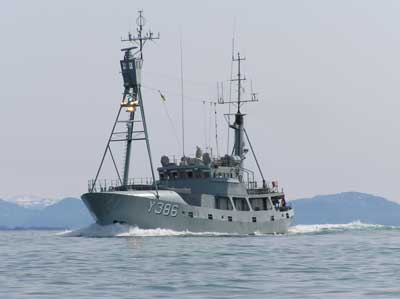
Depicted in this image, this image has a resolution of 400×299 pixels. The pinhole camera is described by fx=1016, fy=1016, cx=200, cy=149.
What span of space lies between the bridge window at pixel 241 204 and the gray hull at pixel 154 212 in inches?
135

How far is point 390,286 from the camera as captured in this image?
155 ft

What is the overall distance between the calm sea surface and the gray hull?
609 cm

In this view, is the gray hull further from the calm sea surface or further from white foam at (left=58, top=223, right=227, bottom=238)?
the calm sea surface

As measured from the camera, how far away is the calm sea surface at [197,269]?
149ft

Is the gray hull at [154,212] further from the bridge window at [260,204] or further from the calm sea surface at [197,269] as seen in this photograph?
the bridge window at [260,204]

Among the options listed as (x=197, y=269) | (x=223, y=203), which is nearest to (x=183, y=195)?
(x=223, y=203)

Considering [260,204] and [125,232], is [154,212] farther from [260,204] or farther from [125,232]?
[260,204]

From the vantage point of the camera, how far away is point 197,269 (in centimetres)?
5581

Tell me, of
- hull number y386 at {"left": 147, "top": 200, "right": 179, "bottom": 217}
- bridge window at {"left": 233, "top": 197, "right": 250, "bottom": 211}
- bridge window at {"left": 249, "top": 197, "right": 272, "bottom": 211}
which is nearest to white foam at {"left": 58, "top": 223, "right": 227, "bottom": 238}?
hull number y386 at {"left": 147, "top": 200, "right": 179, "bottom": 217}

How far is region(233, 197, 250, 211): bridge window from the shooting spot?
104031 mm

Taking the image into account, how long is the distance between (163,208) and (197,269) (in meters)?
36.5

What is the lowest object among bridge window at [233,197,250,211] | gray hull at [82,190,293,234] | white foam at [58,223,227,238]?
white foam at [58,223,227,238]

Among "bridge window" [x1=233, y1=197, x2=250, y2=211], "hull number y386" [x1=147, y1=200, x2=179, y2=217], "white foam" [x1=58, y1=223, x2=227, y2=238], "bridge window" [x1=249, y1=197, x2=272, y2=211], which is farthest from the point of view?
"bridge window" [x1=249, y1=197, x2=272, y2=211]

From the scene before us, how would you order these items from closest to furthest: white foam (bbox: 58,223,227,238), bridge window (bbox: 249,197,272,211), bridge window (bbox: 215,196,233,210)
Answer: white foam (bbox: 58,223,227,238) < bridge window (bbox: 215,196,233,210) < bridge window (bbox: 249,197,272,211)
